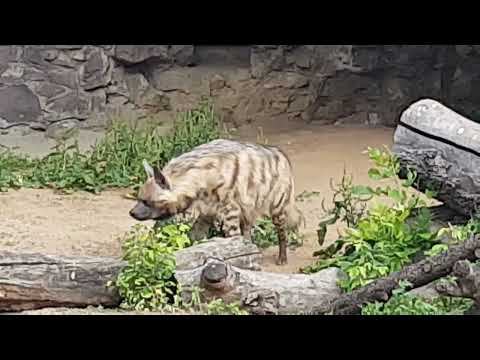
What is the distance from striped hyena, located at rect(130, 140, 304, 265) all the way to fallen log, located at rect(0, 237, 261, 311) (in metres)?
0.90

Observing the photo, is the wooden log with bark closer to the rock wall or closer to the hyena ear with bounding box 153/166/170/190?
the hyena ear with bounding box 153/166/170/190

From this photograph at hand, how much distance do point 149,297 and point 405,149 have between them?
4.95ft

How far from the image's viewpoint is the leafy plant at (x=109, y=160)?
23.7ft

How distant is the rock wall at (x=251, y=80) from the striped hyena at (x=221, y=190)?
3.83 meters

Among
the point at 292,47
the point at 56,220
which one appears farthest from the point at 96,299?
the point at 292,47

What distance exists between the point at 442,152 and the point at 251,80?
5000mm

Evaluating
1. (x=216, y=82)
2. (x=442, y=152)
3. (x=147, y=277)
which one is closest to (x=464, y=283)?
(x=442, y=152)

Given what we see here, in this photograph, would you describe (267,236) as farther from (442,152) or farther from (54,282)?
(54,282)

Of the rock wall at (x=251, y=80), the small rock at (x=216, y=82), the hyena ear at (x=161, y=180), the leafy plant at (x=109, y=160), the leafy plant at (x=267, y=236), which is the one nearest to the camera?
the hyena ear at (x=161, y=180)

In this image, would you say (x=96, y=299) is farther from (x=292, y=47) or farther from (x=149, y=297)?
(x=292, y=47)

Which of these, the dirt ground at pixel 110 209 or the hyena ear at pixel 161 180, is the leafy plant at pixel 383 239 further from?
the hyena ear at pixel 161 180

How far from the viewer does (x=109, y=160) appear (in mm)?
7492

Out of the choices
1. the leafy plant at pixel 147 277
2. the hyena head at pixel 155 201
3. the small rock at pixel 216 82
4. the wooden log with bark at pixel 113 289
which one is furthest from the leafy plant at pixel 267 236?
the small rock at pixel 216 82

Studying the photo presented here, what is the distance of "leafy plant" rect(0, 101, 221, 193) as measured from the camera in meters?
7.21
